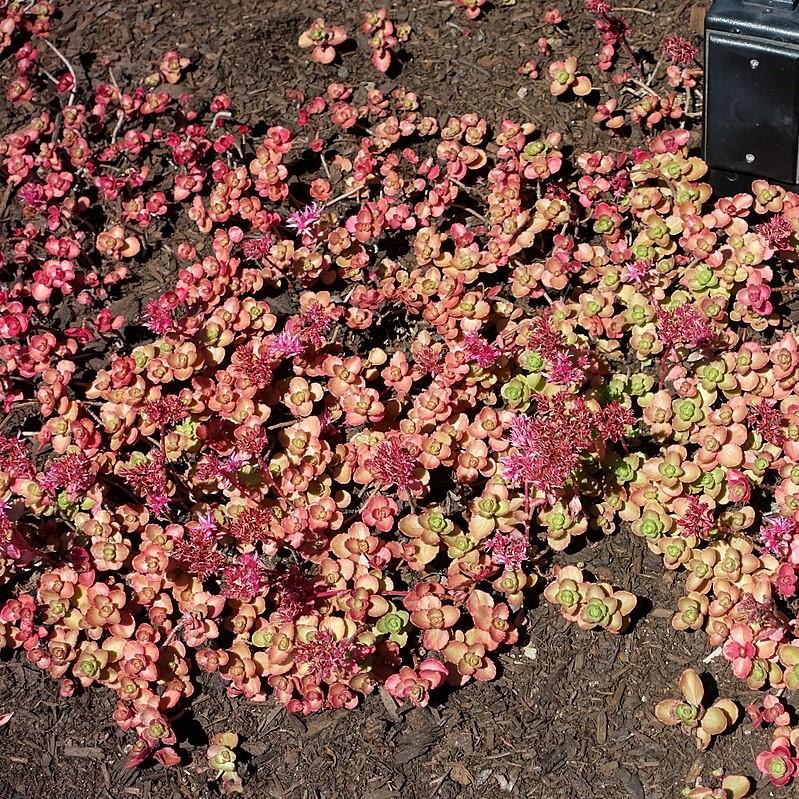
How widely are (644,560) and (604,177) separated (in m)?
1.37

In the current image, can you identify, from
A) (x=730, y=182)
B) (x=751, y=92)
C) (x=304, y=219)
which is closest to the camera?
(x=751, y=92)

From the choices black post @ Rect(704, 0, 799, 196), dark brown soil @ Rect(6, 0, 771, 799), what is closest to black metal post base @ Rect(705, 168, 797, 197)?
black post @ Rect(704, 0, 799, 196)

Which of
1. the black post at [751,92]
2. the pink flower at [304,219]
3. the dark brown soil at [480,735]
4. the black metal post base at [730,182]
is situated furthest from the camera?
the black metal post base at [730,182]

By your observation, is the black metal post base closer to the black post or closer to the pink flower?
the black post

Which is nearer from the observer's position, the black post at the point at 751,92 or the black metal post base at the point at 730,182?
the black post at the point at 751,92

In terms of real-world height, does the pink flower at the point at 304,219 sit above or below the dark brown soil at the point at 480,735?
above

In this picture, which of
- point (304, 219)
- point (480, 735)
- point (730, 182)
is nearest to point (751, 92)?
point (730, 182)

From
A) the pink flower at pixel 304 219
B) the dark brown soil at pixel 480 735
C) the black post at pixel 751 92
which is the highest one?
the black post at pixel 751 92

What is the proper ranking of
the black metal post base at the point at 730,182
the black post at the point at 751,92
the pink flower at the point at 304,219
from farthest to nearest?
the black metal post base at the point at 730,182 → the pink flower at the point at 304,219 → the black post at the point at 751,92

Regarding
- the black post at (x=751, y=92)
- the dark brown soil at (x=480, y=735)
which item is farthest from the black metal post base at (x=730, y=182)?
the dark brown soil at (x=480, y=735)

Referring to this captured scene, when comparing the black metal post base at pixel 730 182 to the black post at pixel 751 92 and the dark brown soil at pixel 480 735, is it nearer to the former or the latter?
the black post at pixel 751 92

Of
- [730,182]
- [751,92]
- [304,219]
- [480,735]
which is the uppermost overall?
[751,92]

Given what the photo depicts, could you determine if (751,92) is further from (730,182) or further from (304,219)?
(304,219)

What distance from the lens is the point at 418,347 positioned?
3.30 m
